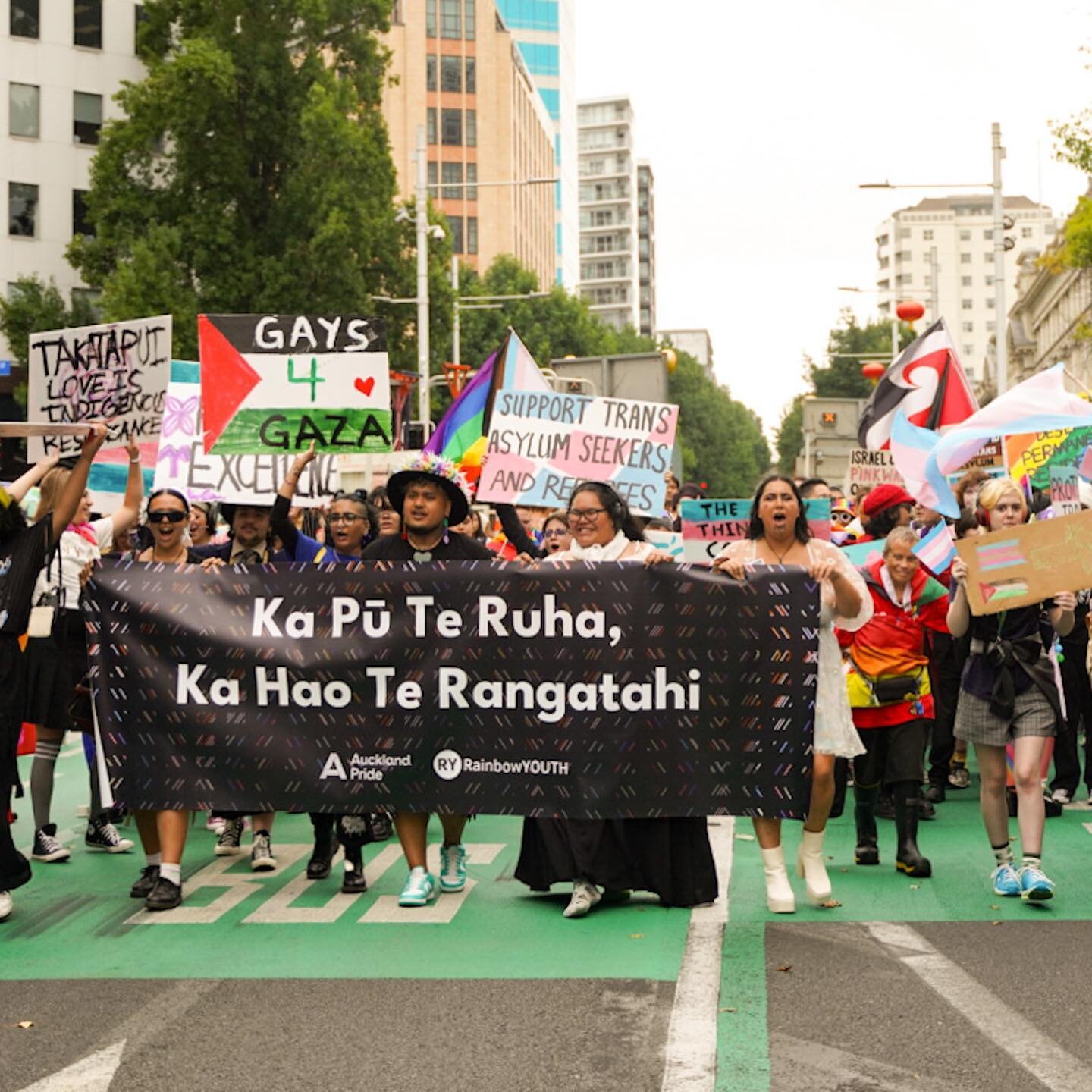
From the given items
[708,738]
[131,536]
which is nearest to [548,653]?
[708,738]

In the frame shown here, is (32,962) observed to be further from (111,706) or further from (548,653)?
(548,653)

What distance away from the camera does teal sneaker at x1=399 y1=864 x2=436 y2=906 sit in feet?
24.6

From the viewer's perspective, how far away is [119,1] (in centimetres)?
4903

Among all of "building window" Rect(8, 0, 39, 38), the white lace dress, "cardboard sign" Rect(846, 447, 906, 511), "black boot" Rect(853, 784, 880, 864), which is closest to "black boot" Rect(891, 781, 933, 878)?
"black boot" Rect(853, 784, 880, 864)

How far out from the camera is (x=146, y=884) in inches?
311

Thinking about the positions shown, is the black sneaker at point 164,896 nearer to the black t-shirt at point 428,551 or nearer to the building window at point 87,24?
the black t-shirt at point 428,551

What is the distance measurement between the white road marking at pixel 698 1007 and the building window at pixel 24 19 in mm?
45020

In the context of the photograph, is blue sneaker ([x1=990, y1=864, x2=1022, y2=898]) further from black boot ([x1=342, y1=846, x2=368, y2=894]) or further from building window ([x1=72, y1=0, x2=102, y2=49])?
building window ([x1=72, y1=0, x2=102, y2=49])

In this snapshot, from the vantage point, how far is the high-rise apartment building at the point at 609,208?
165 meters

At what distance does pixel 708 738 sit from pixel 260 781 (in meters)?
1.89

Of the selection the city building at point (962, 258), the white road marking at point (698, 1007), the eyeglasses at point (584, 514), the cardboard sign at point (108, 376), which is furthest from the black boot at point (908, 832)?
the city building at point (962, 258)

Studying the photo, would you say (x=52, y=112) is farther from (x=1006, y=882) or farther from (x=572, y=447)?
(x=1006, y=882)

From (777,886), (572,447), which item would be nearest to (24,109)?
(572,447)

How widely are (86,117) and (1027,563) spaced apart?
4534cm
